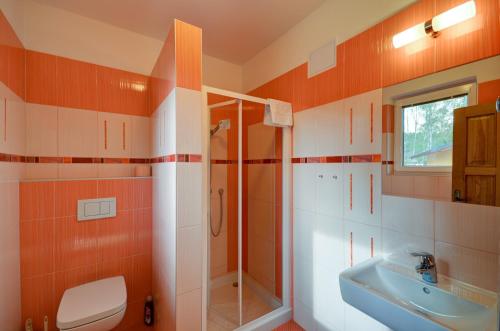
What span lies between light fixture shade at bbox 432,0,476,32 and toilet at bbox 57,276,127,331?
2478mm

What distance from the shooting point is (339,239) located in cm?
156

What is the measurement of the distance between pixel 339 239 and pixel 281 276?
2.64 feet

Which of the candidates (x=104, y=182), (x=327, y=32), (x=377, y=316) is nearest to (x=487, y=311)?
(x=377, y=316)

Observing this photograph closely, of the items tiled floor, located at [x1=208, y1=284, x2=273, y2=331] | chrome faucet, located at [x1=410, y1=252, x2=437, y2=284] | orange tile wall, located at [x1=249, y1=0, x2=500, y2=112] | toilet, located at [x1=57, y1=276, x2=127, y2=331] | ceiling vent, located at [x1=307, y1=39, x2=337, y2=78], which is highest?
ceiling vent, located at [x1=307, y1=39, x2=337, y2=78]

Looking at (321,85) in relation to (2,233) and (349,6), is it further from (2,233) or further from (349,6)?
(2,233)

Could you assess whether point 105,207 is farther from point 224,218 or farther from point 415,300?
point 415,300

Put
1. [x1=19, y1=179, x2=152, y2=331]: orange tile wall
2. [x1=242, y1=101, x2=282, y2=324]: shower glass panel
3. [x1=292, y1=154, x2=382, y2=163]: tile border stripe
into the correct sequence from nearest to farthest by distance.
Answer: [x1=292, y1=154, x2=382, y2=163]: tile border stripe, [x1=19, y1=179, x2=152, y2=331]: orange tile wall, [x1=242, y1=101, x2=282, y2=324]: shower glass panel

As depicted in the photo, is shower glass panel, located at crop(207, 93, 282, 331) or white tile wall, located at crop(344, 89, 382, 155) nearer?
white tile wall, located at crop(344, 89, 382, 155)

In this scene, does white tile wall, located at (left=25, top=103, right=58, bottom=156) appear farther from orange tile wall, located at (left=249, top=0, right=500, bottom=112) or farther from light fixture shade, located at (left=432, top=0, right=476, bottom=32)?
light fixture shade, located at (left=432, top=0, right=476, bottom=32)

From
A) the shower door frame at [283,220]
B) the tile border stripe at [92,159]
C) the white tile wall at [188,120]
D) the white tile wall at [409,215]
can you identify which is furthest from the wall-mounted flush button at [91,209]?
the white tile wall at [409,215]

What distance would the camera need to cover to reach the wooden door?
93 cm

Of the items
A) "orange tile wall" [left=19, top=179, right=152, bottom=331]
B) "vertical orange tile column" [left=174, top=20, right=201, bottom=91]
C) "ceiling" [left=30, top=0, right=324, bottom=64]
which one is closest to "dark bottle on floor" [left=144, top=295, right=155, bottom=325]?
"orange tile wall" [left=19, top=179, right=152, bottom=331]

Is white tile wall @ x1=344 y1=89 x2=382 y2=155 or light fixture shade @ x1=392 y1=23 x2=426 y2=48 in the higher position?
light fixture shade @ x1=392 y1=23 x2=426 y2=48

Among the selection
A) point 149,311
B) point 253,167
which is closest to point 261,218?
point 253,167
